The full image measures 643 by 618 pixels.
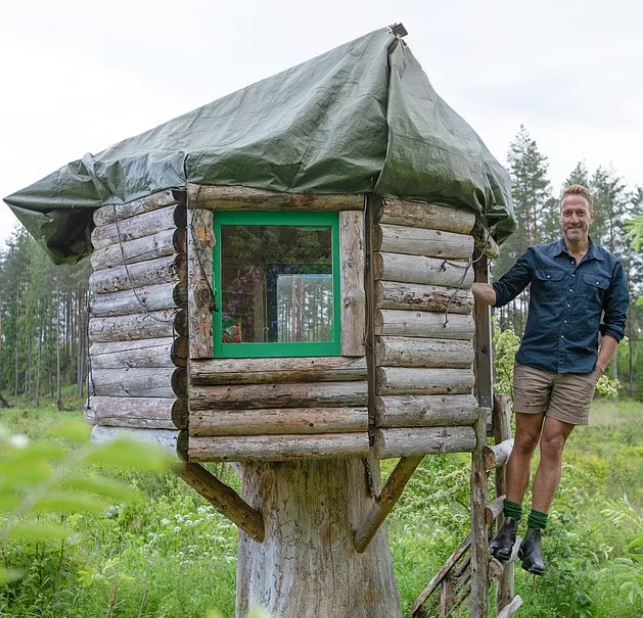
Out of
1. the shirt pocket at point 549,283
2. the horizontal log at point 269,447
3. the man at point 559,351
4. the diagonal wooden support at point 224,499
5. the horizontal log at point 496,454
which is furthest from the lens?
the horizontal log at point 496,454

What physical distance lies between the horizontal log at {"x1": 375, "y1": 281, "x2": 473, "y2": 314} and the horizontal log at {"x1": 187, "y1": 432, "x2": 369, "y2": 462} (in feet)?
2.90

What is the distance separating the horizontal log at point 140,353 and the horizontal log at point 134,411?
224 mm

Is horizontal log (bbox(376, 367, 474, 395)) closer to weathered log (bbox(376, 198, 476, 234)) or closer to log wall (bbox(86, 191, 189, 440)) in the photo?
weathered log (bbox(376, 198, 476, 234))

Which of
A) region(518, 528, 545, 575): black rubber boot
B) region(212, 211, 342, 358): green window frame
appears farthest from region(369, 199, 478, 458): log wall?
region(518, 528, 545, 575): black rubber boot

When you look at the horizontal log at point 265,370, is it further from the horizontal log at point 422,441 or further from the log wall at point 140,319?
the horizontal log at point 422,441

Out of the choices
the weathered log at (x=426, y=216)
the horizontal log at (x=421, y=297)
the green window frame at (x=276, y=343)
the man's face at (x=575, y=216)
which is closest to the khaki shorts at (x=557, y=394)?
the horizontal log at (x=421, y=297)

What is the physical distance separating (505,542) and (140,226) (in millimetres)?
3367

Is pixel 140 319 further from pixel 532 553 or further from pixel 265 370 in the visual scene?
pixel 532 553

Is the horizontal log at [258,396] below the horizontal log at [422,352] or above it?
below

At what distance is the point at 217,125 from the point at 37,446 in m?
4.73

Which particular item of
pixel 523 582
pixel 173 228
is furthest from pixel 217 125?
pixel 523 582

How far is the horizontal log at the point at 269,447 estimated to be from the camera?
451 centimetres

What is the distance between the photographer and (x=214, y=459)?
180 inches

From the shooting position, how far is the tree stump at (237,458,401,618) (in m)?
5.73
